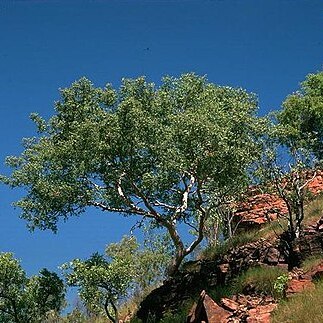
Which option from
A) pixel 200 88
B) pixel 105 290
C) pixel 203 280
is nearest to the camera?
pixel 203 280

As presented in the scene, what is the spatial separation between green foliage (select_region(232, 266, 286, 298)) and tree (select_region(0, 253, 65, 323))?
40.9 ft

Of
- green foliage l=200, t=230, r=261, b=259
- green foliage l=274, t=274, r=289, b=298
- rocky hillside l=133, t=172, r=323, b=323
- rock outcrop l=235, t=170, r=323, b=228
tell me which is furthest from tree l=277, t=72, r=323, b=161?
green foliage l=274, t=274, r=289, b=298

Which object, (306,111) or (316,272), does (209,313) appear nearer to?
(316,272)

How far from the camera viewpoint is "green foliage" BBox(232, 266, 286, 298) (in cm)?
2067

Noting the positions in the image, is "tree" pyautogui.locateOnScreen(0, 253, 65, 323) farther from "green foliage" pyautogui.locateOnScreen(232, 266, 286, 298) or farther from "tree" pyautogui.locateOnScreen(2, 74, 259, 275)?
"green foliage" pyautogui.locateOnScreen(232, 266, 286, 298)

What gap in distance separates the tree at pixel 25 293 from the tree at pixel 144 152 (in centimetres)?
342

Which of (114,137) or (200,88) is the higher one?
(200,88)

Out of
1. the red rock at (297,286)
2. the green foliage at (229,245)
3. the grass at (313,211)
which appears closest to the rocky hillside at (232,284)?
the red rock at (297,286)

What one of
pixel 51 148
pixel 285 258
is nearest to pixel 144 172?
pixel 51 148

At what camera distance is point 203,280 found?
991 inches

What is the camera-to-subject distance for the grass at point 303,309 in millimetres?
15195

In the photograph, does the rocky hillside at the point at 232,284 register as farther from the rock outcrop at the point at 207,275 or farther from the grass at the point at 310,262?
the grass at the point at 310,262

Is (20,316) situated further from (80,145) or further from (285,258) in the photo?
(285,258)

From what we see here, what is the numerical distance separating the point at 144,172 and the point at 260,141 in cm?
630
